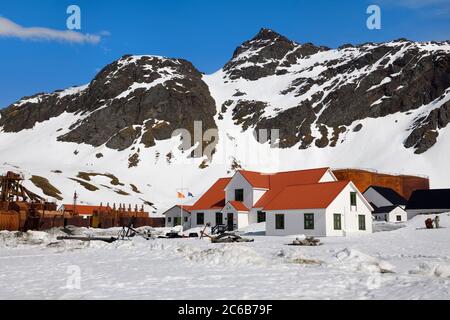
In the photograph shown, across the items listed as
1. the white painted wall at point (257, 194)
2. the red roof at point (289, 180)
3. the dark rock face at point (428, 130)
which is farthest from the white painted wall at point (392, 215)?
the dark rock face at point (428, 130)

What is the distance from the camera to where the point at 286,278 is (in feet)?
51.9

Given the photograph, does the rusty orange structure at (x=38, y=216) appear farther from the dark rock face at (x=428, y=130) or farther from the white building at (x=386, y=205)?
the dark rock face at (x=428, y=130)

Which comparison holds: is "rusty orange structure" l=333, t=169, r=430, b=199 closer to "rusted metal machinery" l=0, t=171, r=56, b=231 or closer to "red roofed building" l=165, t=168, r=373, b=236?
"red roofed building" l=165, t=168, r=373, b=236

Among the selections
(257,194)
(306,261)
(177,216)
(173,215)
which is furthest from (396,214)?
(306,261)

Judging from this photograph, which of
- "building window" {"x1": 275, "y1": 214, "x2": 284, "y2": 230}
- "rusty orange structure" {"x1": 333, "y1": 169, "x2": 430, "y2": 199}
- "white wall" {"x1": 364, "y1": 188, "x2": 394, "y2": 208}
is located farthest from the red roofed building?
"rusty orange structure" {"x1": 333, "y1": 169, "x2": 430, "y2": 199}

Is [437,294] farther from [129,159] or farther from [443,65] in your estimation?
[443,65]

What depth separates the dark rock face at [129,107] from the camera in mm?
152625

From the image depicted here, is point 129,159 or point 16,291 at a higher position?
point 129,159

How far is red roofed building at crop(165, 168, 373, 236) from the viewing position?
136 feet

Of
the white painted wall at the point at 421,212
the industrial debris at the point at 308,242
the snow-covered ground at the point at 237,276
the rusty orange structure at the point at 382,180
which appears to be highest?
the rusty orange structure at the point at 382,180

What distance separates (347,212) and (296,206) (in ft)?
16.6
